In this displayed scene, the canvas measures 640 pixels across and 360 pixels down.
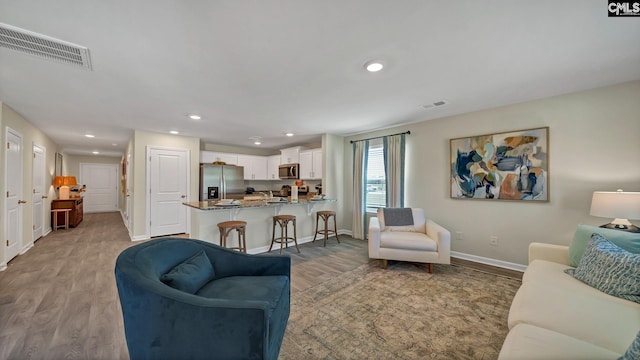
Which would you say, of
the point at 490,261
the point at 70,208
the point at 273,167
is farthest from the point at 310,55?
the point at 70,208

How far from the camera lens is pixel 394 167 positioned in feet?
15.1

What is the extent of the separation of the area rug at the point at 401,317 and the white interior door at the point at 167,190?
13.8ft

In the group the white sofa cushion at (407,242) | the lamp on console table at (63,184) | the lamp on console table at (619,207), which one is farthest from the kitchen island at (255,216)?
the lamp on console table at (63,184)

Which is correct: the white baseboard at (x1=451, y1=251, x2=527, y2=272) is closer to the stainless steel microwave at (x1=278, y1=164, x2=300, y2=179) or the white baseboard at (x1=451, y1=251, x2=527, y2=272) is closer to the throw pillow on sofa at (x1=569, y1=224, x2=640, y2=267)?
the throw pillow on sofa at (x1=569, y1=224, x2=640, y2=267)

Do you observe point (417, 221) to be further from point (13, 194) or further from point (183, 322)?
point (13, 194)

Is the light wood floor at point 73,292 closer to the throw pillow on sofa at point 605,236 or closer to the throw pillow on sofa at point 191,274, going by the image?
the throw pillow on sofa at point 191,274

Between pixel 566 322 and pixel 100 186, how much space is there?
1280 cm

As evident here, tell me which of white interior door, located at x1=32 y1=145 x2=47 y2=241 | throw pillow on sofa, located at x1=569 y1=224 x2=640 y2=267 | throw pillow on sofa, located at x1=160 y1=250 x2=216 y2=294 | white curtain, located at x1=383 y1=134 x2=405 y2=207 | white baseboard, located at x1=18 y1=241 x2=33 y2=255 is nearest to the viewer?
throw pillow on sofa, located at x1=160 y1=250 x2=216 y2=294

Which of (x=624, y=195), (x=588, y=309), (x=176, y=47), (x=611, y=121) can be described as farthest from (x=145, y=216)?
(x=611, y=121)

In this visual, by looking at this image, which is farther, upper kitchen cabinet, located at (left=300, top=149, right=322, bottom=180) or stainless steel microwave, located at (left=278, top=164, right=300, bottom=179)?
stainless steel microwave, located at (left=278, top=164, right=300, bottom=179)

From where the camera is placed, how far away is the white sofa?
1.14 metres

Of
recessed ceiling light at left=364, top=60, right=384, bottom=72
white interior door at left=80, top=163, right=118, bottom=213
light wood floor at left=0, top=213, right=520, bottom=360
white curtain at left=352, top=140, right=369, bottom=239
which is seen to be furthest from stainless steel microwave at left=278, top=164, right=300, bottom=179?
white interior door at left=80, top=163, right=118, bottom=213

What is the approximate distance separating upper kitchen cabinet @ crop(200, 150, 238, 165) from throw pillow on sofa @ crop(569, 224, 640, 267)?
6707mm

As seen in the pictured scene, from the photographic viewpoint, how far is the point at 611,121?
108 inches
